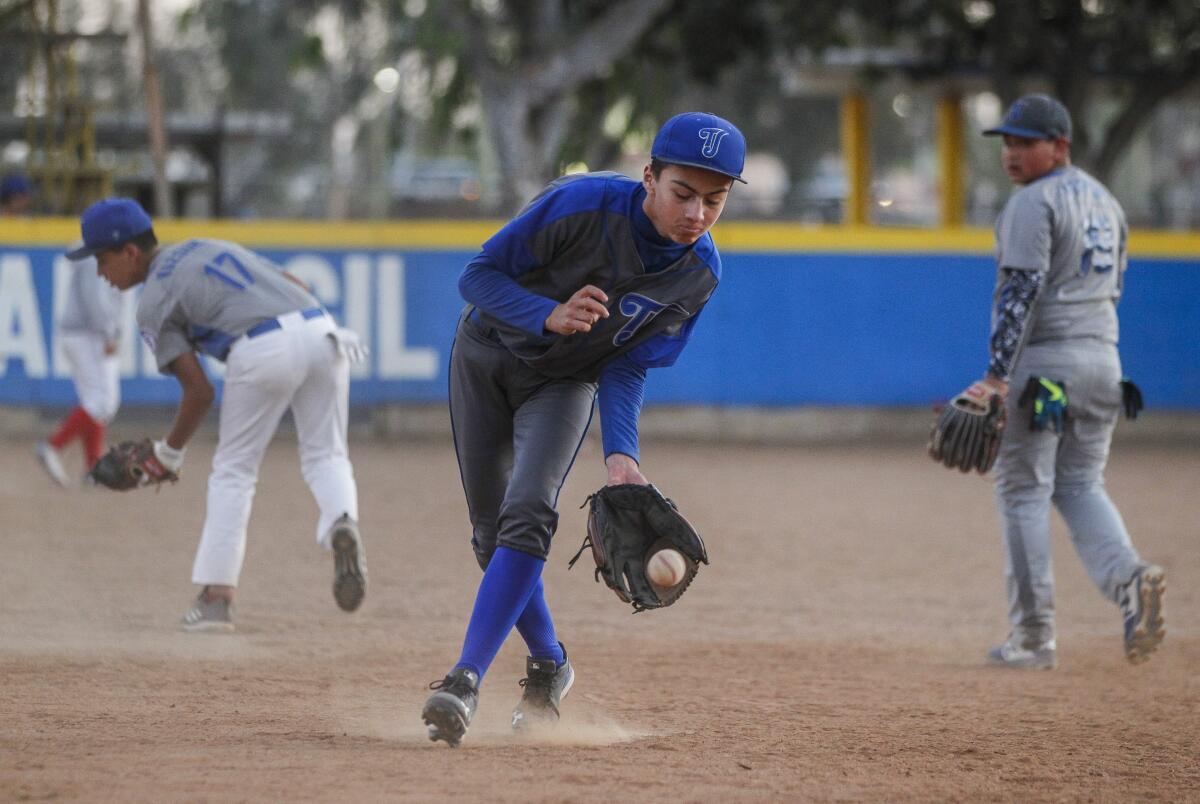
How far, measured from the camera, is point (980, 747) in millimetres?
5078

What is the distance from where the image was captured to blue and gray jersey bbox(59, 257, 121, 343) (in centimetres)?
1102

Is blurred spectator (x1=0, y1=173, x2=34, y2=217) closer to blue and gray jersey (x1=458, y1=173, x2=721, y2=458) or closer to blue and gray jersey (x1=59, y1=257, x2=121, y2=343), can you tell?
blue and gray jersey (x1=59, y1=257, x2=121, y2=343)

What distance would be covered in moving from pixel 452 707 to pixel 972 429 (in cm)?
270

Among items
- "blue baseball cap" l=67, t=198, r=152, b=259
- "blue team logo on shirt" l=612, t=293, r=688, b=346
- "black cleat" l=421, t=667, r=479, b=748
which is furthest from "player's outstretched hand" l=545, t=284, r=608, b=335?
"blue baseball cap" l=67, t=198, r=152, b=259

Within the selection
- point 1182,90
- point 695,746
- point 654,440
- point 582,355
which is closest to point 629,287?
A: point 582,355

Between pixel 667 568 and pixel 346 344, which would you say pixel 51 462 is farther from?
pixel 667 568

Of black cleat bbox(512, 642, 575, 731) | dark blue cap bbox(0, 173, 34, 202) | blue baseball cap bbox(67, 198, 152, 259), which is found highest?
blue baseball cap bbox(67, 198, 152, 259)

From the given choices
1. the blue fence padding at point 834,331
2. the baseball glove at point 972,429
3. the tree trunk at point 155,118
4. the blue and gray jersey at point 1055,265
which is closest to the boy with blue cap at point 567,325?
the baseball glove at point 972,429

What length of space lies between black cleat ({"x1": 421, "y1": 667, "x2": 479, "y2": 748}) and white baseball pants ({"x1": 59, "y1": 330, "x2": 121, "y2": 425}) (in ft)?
23.2

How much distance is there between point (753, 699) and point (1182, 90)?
19803mm

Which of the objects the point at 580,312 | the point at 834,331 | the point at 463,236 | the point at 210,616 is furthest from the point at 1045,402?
the point at 463,236

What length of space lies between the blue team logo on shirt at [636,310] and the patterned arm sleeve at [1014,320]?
2.13 meters

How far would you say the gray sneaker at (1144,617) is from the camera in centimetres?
638

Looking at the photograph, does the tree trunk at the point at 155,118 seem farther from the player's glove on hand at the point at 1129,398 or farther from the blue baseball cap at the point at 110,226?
the player's glove on hand at the point at 1129,398
